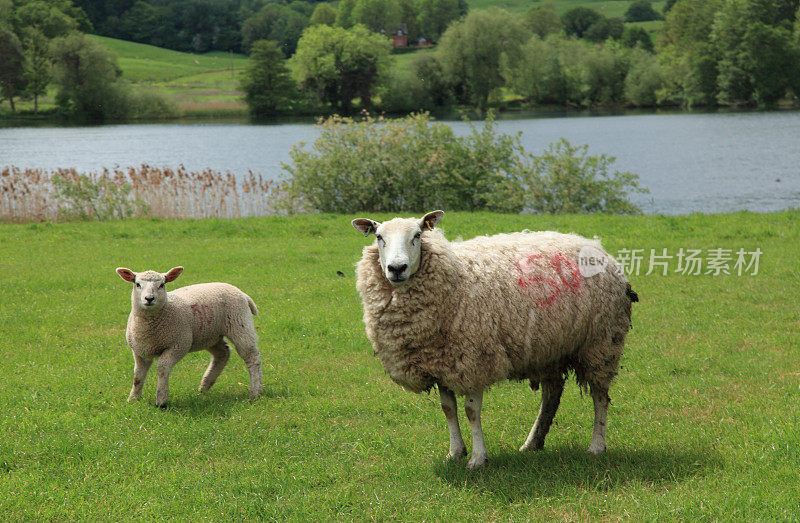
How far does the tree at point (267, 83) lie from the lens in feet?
230

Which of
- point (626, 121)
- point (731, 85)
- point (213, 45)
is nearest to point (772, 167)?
point (626, 121)

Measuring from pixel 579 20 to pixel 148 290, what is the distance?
503 ft

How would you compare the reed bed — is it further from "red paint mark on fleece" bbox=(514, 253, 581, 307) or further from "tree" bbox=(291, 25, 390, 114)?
"tree" bbox=(291, 25, 390, 114)

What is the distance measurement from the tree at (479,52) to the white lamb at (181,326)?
61845 mm

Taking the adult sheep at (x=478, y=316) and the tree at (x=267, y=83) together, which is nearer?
the adult sheep at (x=478, y=316)

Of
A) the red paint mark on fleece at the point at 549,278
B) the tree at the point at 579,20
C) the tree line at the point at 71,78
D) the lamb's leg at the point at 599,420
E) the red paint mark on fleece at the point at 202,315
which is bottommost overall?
the lamb's leg at the point at 599,420

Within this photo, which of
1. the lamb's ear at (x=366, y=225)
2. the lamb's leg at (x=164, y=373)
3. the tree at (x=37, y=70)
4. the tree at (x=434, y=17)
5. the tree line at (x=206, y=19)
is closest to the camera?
the lamb's ear at (x=366, y=225)

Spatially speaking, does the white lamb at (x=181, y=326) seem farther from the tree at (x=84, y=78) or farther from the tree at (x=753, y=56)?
the tree at (x=753, y=56)

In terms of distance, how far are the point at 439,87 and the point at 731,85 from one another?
3030 cm

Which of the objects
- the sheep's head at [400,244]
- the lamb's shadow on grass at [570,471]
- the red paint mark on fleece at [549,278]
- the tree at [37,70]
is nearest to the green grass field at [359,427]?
the lamb's shadow on grass at [570,471]

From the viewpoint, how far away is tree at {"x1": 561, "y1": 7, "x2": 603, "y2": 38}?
474 feet

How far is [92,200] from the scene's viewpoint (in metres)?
20.6

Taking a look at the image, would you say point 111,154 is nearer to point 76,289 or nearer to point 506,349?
point 76,289
